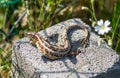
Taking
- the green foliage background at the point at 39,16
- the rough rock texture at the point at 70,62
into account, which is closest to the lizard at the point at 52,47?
the rough rock texture at the point at 70,62

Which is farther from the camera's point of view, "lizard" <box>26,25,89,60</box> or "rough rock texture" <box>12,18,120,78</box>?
"lizard" <box>26,25,89,60</box>

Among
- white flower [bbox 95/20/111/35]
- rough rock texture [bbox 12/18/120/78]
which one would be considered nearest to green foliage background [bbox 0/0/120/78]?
white flower [bbox 95/20/111/35]

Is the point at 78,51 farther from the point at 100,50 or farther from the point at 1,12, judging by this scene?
the point at 1,12

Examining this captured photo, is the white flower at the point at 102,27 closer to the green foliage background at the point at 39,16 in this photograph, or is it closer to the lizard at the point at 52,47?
the lizard at the point at 52,47

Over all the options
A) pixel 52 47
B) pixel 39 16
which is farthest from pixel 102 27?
pixel 39 16

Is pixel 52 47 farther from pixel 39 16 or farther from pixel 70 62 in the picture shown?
pixel 39 16

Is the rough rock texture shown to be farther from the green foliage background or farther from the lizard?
the green foliage background
